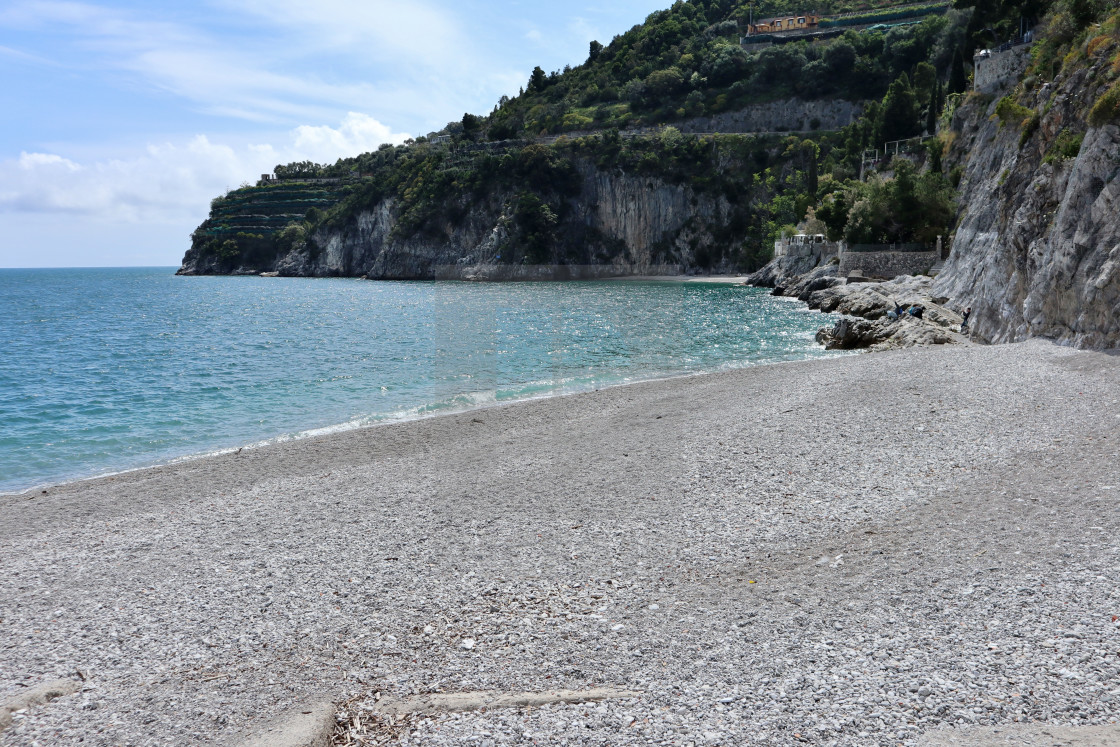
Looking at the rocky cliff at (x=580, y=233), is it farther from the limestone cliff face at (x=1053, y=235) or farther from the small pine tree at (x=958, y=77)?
the limestone cliff face at (x=1053, y=235)

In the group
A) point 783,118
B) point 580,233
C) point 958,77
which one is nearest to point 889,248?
point 958,77

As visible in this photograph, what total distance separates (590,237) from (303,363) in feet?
296

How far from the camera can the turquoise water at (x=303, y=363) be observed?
18.8 metres

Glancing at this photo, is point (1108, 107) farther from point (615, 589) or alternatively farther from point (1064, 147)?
point (615, 589)

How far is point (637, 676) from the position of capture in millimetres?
5969

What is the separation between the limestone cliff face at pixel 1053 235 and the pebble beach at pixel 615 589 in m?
7.79

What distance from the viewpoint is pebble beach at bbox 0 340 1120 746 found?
548 centimetres

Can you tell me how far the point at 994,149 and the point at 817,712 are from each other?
42063 mm

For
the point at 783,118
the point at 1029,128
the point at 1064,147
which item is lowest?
the point at 1064,147

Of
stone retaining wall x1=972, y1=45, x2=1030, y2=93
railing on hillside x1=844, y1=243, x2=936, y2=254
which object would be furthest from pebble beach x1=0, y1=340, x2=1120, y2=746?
stone retaining wall x1=972, y1=45, x2=1030, y2=93

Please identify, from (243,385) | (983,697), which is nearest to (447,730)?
(983,697)

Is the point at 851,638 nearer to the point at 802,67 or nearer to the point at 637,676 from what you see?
the point at 637,676

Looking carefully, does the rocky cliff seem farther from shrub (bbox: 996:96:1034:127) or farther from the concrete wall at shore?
shrub (bbox: 996:96:1034:127)

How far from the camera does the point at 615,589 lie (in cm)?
768
